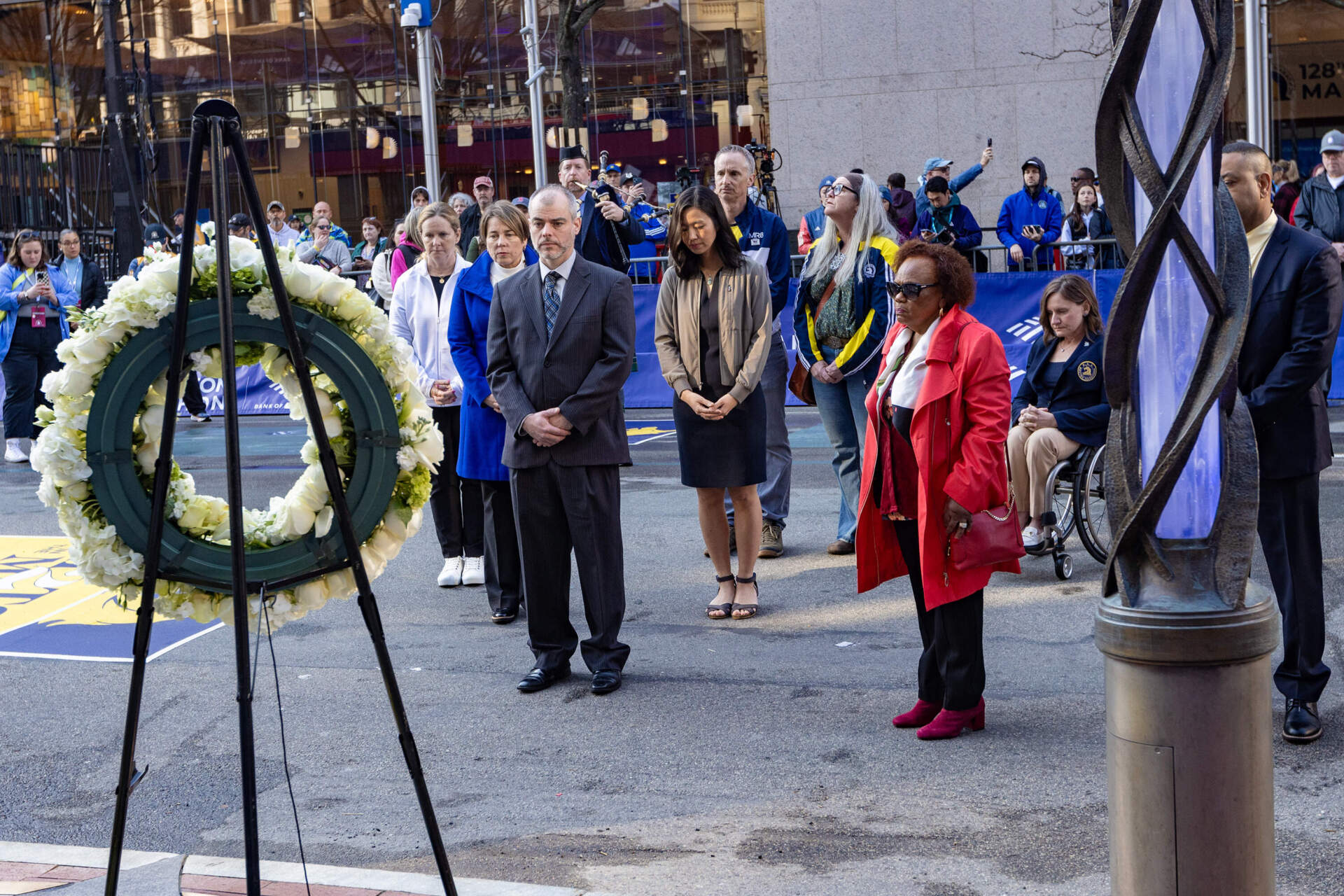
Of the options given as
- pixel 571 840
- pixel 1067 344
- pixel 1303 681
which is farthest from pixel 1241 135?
pixel 571 840

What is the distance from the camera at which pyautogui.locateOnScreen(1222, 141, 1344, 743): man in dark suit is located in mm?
4879

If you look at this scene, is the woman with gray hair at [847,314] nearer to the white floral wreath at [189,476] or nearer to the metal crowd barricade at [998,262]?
the white floral wreath at [189,476]

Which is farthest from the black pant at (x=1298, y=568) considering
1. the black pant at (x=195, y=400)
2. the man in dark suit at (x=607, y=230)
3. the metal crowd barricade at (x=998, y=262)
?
the black pant at (x=195, y=400)

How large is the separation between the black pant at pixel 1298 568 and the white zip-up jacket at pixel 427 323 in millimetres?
4153

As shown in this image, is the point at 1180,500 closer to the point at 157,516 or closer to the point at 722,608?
the point at 157,516

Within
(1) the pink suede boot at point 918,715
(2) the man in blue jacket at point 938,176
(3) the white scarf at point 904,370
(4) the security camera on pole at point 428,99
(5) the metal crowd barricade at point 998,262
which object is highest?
(4) the security camera on pole at point 428,99

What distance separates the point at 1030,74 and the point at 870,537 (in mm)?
18935

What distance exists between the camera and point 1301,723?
16.4 feet

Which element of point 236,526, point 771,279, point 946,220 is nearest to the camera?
point 236,526

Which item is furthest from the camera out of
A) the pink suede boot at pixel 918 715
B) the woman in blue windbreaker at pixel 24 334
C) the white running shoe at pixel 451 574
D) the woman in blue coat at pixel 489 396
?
the woman in blue windbreaker at pixel 24 334

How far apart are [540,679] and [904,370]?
204 cm

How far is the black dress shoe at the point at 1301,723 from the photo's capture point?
16.3 feet

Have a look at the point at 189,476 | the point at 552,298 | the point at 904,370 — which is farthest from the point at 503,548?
the point at 189,476

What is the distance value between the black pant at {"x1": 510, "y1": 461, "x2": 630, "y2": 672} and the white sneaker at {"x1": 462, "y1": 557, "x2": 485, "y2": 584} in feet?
6.50
